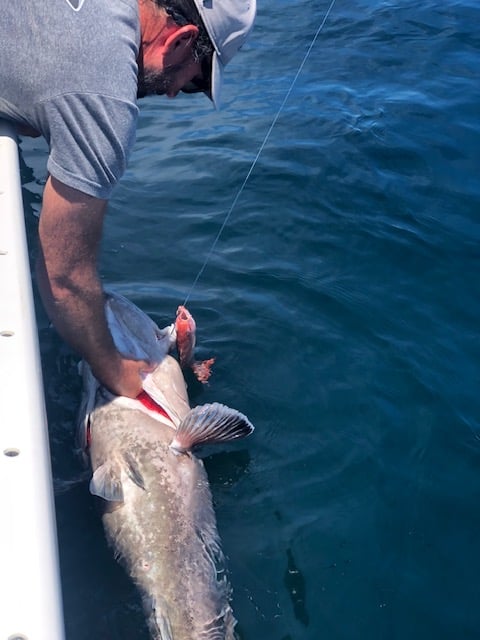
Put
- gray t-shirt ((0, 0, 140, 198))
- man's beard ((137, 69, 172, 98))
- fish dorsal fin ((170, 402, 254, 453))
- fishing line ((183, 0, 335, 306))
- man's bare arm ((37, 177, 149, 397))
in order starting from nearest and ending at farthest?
1. gray t-shirt ((0, 0, 140, 198))
2. man's bare arm ((37, 177, 149, 397))
3. man's beard ((137, 69, 172, 98))
4. fish dorsal fin ((170, 402, 254, 453))
5. fishing line ((183, 0, 335, 306))

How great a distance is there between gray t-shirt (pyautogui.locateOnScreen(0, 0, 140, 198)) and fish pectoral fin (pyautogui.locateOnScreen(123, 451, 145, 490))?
1289mm

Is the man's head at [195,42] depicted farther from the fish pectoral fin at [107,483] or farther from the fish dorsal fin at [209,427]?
the fish pectoral fin at [107,483]

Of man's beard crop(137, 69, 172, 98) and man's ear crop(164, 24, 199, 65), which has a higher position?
man's ear crop(164, 24, 199, 65)

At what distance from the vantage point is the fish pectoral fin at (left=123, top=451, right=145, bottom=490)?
128 inches

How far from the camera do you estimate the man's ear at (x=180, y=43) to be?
264cm

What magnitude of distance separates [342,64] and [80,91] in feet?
20.9

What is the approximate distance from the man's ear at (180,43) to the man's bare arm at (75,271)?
576 millimetres

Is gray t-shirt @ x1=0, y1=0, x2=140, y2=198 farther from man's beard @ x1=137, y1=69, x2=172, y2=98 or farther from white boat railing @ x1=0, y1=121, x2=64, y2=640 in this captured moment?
white boat railing @ x1=0, y1=121, x2=64, y2=640

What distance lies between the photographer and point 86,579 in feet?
10.3

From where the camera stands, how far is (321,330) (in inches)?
178

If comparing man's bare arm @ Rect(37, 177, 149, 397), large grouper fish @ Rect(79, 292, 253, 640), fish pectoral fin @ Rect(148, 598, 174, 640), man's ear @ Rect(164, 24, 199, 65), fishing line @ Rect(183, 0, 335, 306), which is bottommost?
fishing line @ Rect(183, 0, 335, 306)

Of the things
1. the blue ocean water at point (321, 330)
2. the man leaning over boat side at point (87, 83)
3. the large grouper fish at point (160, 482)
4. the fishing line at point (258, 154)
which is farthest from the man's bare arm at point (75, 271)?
the fishing line at point (258, 154)

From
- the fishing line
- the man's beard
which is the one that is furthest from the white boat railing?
the fishing line

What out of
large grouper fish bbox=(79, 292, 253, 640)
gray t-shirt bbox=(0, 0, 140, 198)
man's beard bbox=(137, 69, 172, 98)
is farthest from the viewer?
large grouper fish bbox=(79, 292, 253, 640)
